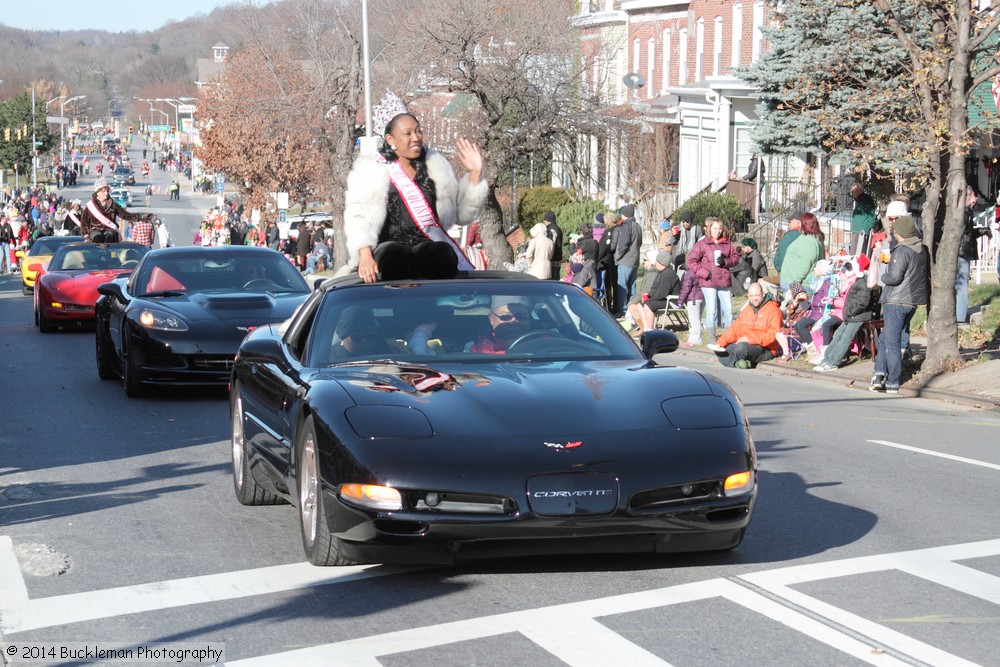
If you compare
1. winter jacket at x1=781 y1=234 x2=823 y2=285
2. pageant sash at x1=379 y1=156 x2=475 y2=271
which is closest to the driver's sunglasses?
pageant sash at x1=379 y1=156 x2=475 y2=271

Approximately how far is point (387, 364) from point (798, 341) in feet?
41.3

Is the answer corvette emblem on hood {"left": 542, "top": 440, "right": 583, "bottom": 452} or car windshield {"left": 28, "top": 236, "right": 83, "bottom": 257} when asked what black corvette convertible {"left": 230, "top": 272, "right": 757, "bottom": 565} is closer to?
corvette emblem on hood {"left": 542, "top": 440, "right": 583, "bottom": 452}

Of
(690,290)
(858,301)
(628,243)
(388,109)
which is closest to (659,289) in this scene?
(690,290)

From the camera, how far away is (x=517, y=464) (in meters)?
5.94

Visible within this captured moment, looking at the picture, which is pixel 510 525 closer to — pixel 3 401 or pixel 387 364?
pixel 387 364

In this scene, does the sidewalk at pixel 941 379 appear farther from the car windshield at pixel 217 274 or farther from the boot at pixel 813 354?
the car windshield at pixel 217 274

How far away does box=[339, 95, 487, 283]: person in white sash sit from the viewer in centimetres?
956

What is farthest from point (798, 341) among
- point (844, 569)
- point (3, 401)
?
point (844, 569)

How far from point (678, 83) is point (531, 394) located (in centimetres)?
4368

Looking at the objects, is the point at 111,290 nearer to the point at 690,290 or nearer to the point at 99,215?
the point at 690,290

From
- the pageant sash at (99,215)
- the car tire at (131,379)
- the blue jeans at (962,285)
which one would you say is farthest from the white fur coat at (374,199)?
the pageant sash at (99,215)

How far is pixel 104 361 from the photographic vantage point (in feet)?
51.5

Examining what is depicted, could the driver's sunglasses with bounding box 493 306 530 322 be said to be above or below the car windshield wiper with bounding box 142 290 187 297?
above

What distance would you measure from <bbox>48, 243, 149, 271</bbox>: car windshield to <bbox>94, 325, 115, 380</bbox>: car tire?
287 inches
